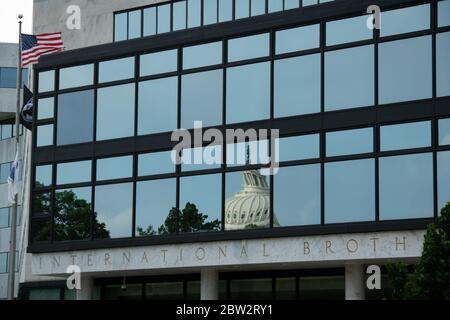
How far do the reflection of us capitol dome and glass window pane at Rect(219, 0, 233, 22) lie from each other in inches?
286

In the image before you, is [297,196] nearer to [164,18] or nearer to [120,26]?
[164,18]

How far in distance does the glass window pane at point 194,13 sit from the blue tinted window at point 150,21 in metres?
1.67

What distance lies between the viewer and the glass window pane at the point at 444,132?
2480 centimetres

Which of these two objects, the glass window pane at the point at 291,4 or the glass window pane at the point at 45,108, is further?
the glass window pane at the point at 45,108

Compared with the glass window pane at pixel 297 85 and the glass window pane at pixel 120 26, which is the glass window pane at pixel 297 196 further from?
the glass window pane at pixel 120 26

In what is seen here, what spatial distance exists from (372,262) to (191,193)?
6566mm

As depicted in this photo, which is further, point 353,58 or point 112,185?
point 112,185

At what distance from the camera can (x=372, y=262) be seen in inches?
1049

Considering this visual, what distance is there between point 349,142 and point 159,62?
323 inches

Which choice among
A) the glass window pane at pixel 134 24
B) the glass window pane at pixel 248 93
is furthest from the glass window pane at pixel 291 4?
the glass window pane at pixel 134 24

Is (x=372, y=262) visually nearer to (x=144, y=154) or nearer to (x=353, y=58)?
(x=353, y=58)

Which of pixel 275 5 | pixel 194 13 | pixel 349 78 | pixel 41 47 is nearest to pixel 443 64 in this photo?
pixel 349 78
